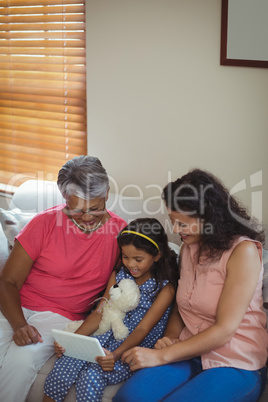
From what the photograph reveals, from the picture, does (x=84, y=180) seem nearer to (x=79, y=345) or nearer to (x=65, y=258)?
(x=65, y=258)

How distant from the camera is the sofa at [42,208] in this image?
187cm

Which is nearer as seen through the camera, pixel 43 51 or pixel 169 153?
pixel 169 153

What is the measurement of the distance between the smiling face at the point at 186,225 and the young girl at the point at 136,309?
217 millimetres

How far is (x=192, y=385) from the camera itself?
1.65 metres

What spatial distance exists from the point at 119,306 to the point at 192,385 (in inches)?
17.6

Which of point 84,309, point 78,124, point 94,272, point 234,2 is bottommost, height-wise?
point 84,309

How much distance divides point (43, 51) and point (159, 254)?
1.59 metres

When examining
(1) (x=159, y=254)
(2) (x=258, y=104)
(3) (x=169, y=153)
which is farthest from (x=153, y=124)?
(1) (x=159, y=254)

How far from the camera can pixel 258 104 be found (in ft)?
7.50

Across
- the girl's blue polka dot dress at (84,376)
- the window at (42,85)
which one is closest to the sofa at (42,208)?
the girl's blue polka dot dress at (84,376)

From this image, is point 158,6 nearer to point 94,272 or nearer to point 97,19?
point 97,19

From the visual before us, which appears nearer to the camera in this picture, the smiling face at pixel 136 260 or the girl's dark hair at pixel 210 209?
the girl's dark hair at pixel 210 209

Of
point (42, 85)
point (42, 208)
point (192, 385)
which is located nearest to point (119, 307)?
point (192, 385)

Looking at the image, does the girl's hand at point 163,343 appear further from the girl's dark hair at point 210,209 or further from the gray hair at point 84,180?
the gray hair at point 84,180
